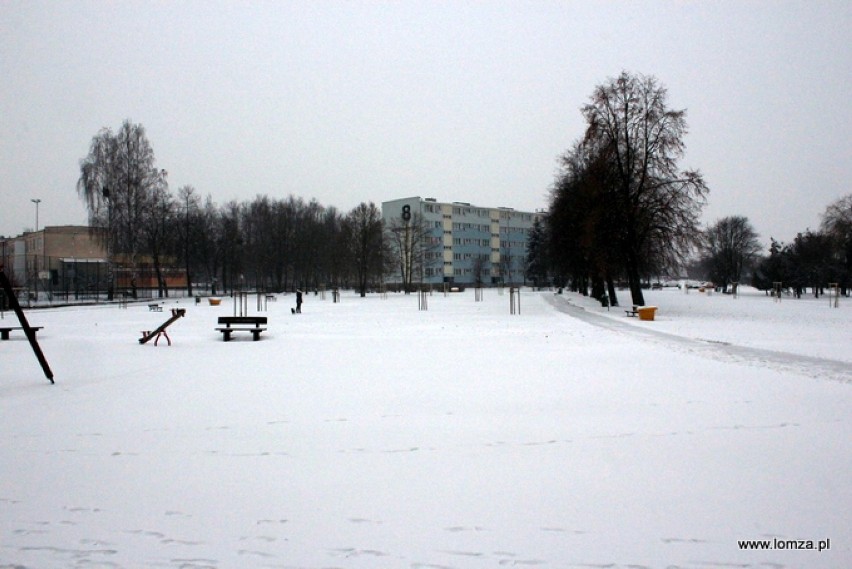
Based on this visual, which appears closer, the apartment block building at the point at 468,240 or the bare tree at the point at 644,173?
the bare tree at the point at 644,173

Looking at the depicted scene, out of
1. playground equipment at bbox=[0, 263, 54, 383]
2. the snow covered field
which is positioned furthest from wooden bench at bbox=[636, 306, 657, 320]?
playground equipment at bbox=[0, 263, 54, 383]

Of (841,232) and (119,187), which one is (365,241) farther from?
(841,232)

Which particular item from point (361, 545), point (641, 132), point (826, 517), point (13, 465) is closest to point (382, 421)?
point (361, 545)

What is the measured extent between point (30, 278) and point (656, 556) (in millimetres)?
54779

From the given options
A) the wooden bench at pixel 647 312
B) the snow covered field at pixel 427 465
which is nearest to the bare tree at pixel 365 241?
the wooden bench at pixel 647 312

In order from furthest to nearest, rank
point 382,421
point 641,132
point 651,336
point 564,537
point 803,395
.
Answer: point 641,132 → point 651,336 → point 803,395 → point 382,421 → point 564,537

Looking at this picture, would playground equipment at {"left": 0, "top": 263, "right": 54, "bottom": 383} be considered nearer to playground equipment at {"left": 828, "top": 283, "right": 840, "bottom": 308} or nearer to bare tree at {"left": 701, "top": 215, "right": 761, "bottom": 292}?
playground equipment at {"left": 828, "top": 283, "right": 840, "bottom": 308}

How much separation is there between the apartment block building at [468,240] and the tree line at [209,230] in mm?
17449

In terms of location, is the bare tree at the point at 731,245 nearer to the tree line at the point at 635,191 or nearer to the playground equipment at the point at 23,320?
the tree line at the point at 635,191

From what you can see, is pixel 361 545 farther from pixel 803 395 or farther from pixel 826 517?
pixel 803 395

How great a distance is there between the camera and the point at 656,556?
156 inches

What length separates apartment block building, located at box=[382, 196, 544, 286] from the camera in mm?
116875
